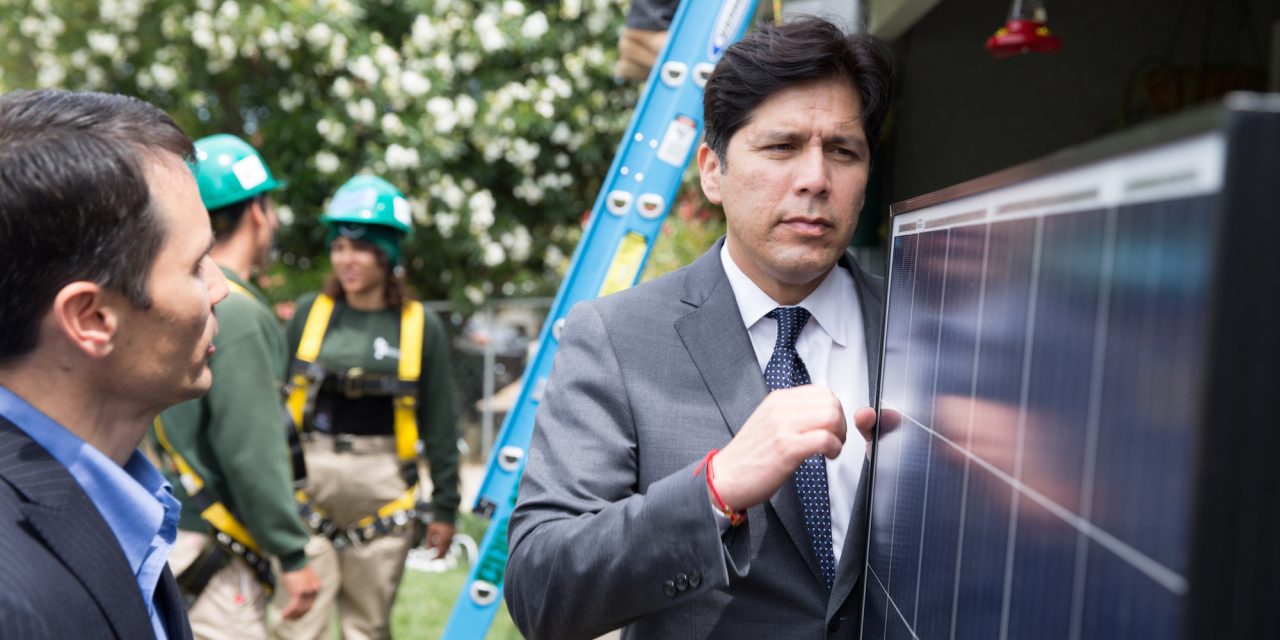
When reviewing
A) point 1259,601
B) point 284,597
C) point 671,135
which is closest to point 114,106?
point 1259,601

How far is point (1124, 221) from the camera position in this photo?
0.67m

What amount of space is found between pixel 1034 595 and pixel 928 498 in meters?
0.33

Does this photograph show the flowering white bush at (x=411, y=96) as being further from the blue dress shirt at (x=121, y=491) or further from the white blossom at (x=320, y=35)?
the blue dress shirt at (x=121, y=491)

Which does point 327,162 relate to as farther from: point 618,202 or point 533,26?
point 618,202

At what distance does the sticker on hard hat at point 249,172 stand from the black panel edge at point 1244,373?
128 inches

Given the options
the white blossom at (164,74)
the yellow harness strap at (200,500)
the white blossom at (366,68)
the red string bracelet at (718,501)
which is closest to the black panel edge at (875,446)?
the red string bracelet at (718,501)

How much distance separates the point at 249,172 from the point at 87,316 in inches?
92.0

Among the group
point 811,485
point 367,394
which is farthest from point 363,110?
point 811,485

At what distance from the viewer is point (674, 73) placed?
2631mm

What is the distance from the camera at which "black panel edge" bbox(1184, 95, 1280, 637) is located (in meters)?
0.55

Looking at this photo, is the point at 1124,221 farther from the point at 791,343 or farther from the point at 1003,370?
the point at 791,343

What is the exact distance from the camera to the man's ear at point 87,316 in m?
1.24

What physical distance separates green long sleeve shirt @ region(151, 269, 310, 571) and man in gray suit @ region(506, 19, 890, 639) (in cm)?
Answer: 174

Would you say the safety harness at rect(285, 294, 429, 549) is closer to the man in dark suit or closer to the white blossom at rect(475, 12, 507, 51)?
the man in dark suit
